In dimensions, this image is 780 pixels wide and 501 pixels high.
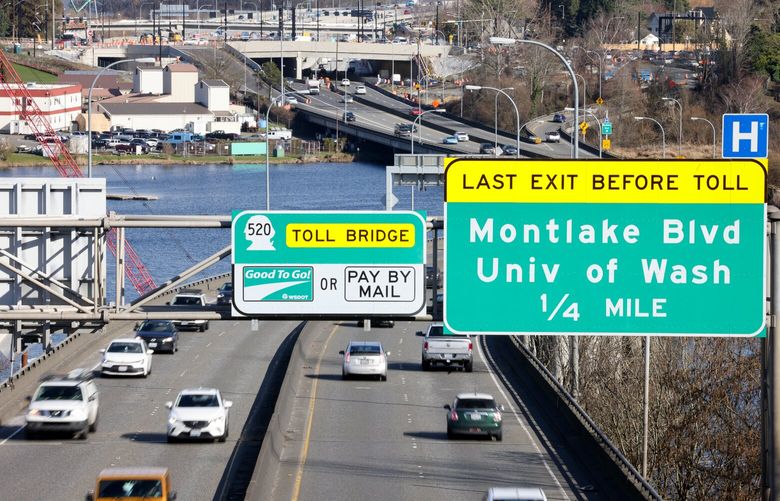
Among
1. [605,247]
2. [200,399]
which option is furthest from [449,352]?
[605,247]

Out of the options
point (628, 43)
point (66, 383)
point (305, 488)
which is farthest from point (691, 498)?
point (628, 43)

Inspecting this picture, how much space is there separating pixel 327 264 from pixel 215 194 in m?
98.2

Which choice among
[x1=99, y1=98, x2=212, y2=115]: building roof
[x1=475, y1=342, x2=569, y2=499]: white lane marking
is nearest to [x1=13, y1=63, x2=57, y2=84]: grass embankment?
[x1=99, y1=98, x2=212, y2=115]: building roof

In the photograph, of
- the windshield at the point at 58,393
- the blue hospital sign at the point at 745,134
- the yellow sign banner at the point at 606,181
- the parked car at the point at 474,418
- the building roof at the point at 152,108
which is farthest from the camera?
the building roof at the point at 152,108

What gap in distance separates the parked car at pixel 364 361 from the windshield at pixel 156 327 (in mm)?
8963

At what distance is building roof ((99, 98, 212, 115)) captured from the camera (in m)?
154

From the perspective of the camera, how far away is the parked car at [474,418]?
111 feet

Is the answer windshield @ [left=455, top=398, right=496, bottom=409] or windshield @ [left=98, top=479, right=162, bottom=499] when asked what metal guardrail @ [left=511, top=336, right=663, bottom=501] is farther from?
windshield @ [left=98, top=479, right=162, bottom=499]

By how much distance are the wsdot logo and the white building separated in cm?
12914

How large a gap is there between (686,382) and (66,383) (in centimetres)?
1563

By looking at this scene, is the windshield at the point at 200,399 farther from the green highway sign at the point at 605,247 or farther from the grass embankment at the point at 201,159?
the grass embankment at the point at 201,159

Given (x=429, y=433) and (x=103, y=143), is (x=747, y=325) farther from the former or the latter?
(x=103, y=143)

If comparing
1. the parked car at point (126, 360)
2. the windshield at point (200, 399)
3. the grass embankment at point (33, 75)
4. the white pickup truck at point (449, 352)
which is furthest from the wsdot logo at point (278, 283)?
the grass embankment at point (33, 75)

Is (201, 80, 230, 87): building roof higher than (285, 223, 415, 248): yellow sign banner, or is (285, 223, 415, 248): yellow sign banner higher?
(285, 223, 415, 248): yellow sign banner
